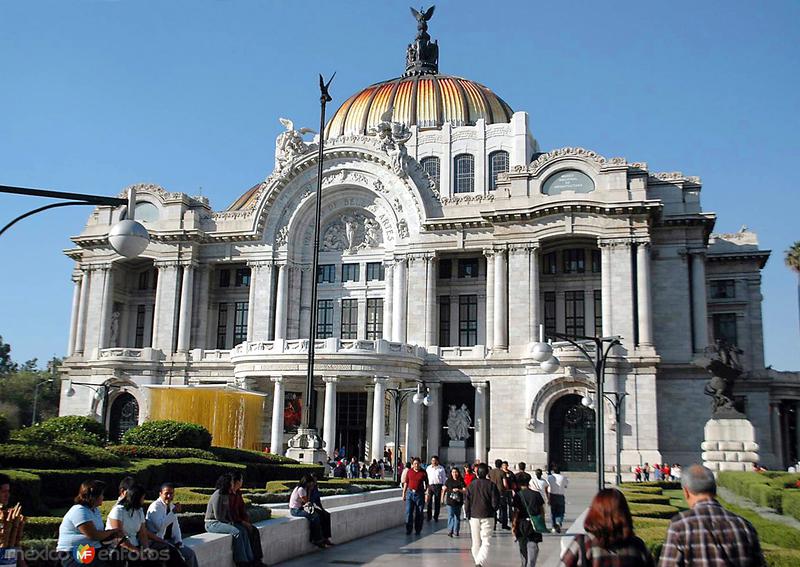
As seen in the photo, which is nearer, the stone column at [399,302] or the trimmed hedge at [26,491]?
the trimmed hedge at [26,491]

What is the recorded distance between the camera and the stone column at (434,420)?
177 ft

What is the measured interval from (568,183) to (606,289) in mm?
7246

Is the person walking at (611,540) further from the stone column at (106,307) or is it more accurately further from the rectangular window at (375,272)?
the stone column at (106,307)

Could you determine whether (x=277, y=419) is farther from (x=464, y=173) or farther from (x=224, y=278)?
(x=464, y=173)

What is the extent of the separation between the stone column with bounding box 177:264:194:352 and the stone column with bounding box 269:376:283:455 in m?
11.7

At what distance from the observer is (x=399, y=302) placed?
5753cm

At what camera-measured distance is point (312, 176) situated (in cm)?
6072

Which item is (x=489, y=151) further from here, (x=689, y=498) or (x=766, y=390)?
(x=689, y=498)

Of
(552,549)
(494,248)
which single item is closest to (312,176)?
(494,248)

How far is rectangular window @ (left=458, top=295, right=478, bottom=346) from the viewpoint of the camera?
191ft

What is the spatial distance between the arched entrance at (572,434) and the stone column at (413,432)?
318 inches

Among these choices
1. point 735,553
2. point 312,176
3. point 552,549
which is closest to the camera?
point 735,553

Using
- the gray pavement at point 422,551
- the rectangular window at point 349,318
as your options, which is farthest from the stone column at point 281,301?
the gray pavement at point 422,551

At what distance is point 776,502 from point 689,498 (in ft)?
55.1
